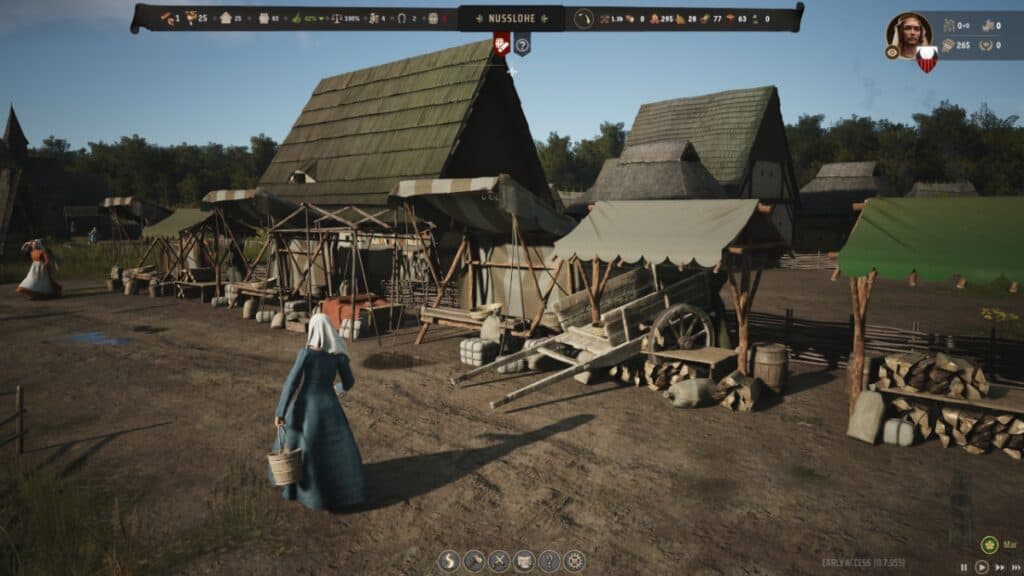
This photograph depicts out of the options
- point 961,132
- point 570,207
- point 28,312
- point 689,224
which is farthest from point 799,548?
point 961,132

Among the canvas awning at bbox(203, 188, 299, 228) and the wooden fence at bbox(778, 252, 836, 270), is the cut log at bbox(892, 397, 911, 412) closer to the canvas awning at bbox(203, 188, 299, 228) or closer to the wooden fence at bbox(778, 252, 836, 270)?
the canvas awning at bbox(203, 188, 299, 228)

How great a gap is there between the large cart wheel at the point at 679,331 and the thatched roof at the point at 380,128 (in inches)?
317

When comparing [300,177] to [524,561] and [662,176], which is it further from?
[524,561]

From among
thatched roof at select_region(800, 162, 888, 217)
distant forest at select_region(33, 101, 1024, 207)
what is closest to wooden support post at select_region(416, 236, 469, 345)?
thatched roof at select_region(800, 162, 888, 217)

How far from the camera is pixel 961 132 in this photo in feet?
214

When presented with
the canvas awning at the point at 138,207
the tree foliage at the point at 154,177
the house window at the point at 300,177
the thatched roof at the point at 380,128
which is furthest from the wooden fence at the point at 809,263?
the tree foliage at the point at 154,177

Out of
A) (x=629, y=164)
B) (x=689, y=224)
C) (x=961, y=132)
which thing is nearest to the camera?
(x=689, y=224)

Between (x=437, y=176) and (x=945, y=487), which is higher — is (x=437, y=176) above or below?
above

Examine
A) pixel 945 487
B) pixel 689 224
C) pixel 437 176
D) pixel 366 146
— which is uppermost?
pixel 366 146

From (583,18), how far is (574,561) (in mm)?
6742

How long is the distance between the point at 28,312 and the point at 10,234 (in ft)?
49.5

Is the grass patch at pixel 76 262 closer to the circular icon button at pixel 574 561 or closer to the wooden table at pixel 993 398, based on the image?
the circular icon button at pixel 574 561

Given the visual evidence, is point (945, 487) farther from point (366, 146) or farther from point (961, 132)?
point (961, 132)

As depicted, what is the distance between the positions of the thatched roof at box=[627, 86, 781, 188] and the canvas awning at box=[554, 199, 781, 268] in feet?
60.3
